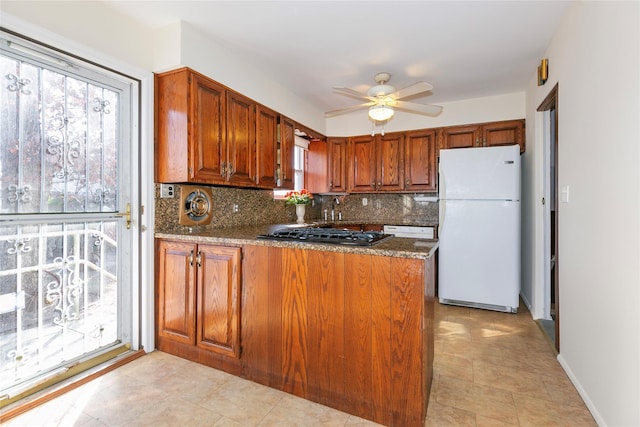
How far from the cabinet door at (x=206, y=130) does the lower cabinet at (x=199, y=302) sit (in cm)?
59

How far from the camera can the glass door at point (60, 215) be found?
1629mm

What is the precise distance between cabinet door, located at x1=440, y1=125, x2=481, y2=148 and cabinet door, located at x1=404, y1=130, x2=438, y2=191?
14 cm

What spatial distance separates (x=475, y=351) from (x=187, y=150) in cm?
264

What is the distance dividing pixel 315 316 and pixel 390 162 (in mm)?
2917

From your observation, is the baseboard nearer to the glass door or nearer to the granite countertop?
the granite countertop

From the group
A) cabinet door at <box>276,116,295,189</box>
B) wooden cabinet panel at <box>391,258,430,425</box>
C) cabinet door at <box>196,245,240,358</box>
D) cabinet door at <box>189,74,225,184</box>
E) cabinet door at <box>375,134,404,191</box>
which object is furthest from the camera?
cabinet door at <box>375,134,404,191</box>

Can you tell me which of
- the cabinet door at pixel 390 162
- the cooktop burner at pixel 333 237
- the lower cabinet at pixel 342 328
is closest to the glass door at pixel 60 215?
the lower cabinet at pixel 342 328

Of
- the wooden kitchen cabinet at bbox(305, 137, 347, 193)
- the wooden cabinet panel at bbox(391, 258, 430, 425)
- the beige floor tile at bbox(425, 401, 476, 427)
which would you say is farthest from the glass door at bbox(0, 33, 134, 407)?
the wooden kitchen cabinet at bbox(305, 137, 347, 193)

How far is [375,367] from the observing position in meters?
1.51

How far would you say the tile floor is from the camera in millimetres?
1531

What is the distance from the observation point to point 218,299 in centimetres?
198

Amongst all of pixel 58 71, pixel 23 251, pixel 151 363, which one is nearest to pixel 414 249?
pixel 151 363

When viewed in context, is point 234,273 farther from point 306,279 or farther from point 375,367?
point 375,367

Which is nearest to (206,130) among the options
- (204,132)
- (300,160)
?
(204,132)
